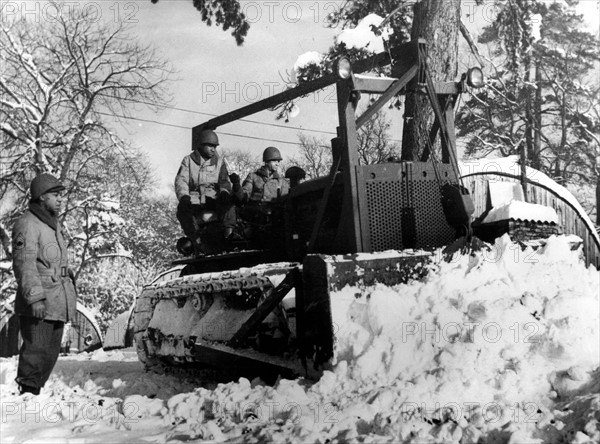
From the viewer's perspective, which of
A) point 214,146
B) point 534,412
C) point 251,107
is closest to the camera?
point 534,412

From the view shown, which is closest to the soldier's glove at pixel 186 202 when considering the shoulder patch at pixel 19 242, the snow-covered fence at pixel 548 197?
the shoulder patch at pixel 19 242

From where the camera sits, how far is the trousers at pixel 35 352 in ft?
17.8

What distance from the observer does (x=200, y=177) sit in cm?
698

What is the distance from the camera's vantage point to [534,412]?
11.2ft

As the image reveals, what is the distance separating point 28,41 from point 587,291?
1924cm

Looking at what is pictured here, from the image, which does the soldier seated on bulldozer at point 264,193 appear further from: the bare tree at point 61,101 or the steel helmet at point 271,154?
the bare tree at point 61,101

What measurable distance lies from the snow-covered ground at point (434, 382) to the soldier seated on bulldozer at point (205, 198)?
2.06 m

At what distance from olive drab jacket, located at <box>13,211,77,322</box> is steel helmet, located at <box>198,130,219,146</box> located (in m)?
1.88

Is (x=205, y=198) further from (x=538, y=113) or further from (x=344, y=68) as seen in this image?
(x=538, y=113)

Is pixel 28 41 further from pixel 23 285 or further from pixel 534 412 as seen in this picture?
pixel 534 412

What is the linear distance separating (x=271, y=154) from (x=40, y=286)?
11.3 feet

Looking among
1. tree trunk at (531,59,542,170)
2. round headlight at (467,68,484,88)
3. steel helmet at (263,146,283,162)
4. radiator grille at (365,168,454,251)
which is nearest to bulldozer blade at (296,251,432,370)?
radiator grille at (365,168,454,251)

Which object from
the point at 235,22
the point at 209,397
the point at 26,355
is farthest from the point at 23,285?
the point at 235,22

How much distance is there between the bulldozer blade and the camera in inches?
172
